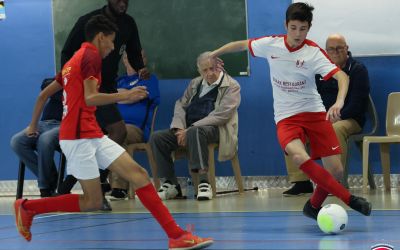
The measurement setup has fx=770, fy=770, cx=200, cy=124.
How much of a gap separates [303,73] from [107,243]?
6.87ft

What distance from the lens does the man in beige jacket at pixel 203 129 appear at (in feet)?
28.5

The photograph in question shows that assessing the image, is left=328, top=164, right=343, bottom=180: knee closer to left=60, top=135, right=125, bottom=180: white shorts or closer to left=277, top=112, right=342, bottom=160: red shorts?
left=277, top=112, right=342, bottom=160: red shorts

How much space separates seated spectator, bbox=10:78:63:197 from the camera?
329 inches

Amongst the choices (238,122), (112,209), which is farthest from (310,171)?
(238,122)

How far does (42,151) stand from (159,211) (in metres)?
3.97

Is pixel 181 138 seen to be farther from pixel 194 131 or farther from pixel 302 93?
pixel 302 93

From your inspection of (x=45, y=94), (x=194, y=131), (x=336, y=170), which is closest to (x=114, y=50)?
(x=194, y=131)

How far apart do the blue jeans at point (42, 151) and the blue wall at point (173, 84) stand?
174 centimetres

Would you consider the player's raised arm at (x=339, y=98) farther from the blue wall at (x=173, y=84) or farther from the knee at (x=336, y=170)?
the blue wall at (x=173, y=84)

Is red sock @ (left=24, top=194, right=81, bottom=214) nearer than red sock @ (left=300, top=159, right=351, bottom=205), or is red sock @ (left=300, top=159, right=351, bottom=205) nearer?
red sock @ (left=24, top=194, right=81, bottom=214)

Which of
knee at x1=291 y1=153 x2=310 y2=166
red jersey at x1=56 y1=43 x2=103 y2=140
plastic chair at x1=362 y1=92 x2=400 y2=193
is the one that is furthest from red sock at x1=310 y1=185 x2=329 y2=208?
plastic chair at x1=362 y1=92 x2=400 y2=193

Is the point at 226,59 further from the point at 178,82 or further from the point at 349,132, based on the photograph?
the point at 349,132

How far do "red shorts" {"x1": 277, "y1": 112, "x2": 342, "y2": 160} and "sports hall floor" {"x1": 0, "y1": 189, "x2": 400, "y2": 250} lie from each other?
1.84ft

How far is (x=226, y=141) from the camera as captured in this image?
29.3ft
